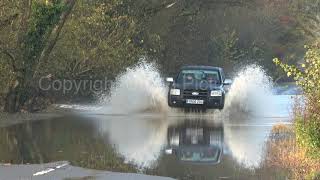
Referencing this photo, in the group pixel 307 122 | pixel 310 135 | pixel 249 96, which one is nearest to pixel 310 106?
pixel 307 122

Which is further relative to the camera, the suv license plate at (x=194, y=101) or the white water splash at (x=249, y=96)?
the white water splash at (x=249, y=96)

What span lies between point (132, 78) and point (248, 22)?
1949 cm

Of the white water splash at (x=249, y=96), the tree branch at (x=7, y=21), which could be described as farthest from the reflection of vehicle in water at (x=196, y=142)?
the tree branch at (x=7, y=21)

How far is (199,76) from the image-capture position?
24.8m

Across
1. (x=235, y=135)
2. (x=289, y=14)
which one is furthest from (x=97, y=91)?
(x=289, y=14)

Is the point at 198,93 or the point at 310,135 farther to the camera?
the point at 198,93

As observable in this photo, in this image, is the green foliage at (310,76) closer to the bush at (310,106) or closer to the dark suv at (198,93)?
the bush at (310,106)

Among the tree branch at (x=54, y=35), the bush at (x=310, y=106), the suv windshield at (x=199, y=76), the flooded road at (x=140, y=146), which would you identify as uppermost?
the tree branch at (x=54, y=35)

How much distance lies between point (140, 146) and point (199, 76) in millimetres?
10758

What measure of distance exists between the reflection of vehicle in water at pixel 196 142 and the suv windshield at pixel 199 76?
4.51 meters

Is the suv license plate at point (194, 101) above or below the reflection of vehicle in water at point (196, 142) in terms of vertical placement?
above

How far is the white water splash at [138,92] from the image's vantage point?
81.5 ft

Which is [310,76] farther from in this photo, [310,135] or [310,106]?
[310,135]

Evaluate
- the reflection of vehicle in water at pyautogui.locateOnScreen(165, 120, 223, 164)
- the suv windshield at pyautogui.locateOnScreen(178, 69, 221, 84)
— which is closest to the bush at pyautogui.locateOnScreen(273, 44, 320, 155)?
the reflection of vehicle in water at pyautogui.locateOnScreen(165, 120, 223, 164)
